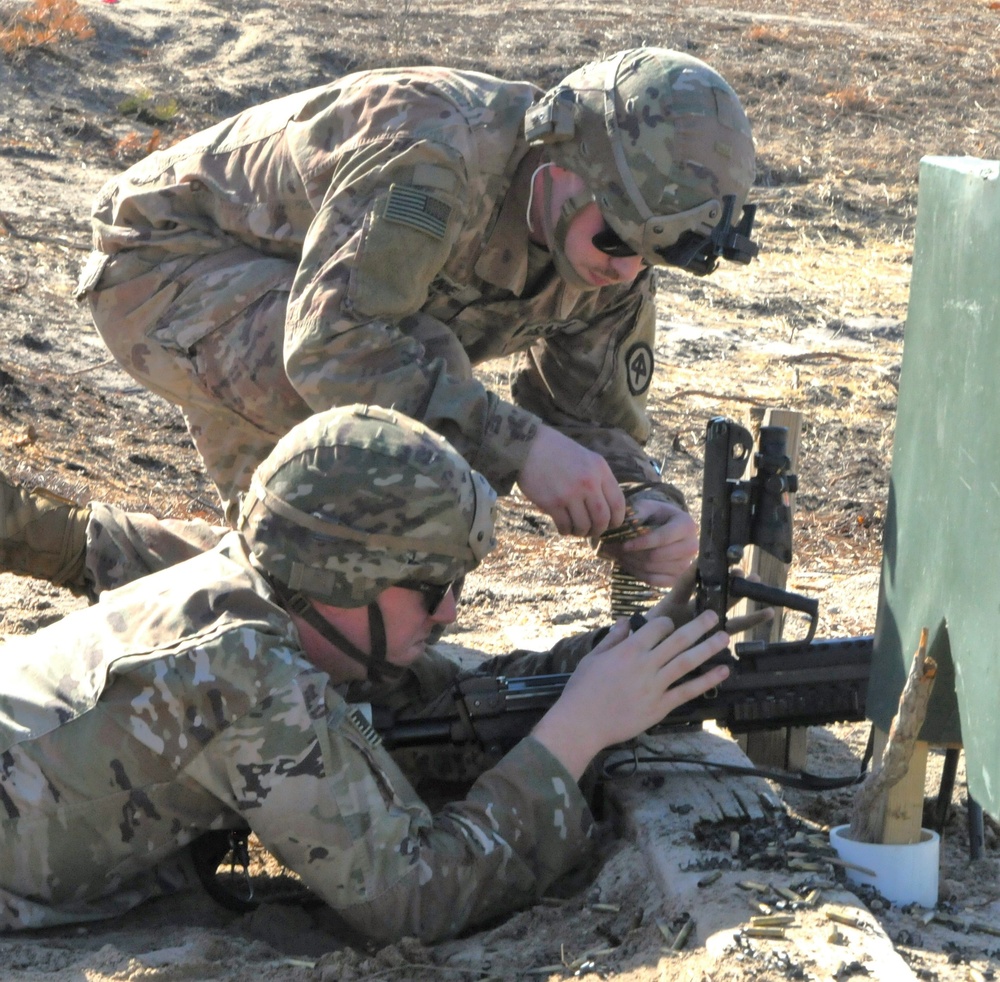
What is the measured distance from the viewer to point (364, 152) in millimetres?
3994

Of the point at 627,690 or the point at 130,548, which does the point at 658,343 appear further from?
the point at 627,690

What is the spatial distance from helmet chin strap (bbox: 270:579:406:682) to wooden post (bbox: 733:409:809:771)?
4.52 ft

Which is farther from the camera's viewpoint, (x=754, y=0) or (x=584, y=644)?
(x=754, y=0)

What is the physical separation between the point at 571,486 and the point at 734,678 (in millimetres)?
668

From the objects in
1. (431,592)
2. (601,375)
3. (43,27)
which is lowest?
(431,592)

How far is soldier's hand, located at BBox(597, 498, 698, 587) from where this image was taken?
4.21 metres

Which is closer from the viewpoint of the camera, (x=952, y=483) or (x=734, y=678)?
(x=952, y=483)

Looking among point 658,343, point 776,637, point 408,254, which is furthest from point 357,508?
point 658,343

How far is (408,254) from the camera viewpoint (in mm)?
3928

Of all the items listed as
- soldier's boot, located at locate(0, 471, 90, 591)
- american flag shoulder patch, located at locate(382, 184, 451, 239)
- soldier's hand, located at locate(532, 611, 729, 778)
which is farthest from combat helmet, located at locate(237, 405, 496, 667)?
soldier's boot, located at locate(0, 471, 90, 591)

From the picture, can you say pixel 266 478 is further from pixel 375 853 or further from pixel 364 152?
pixel 364 152

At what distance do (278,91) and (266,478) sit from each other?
1168 centimetres

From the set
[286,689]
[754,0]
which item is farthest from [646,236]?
[754,0]

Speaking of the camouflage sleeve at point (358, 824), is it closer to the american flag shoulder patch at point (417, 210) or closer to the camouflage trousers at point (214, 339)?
the american flag shoulder patch at point (417, 210)
